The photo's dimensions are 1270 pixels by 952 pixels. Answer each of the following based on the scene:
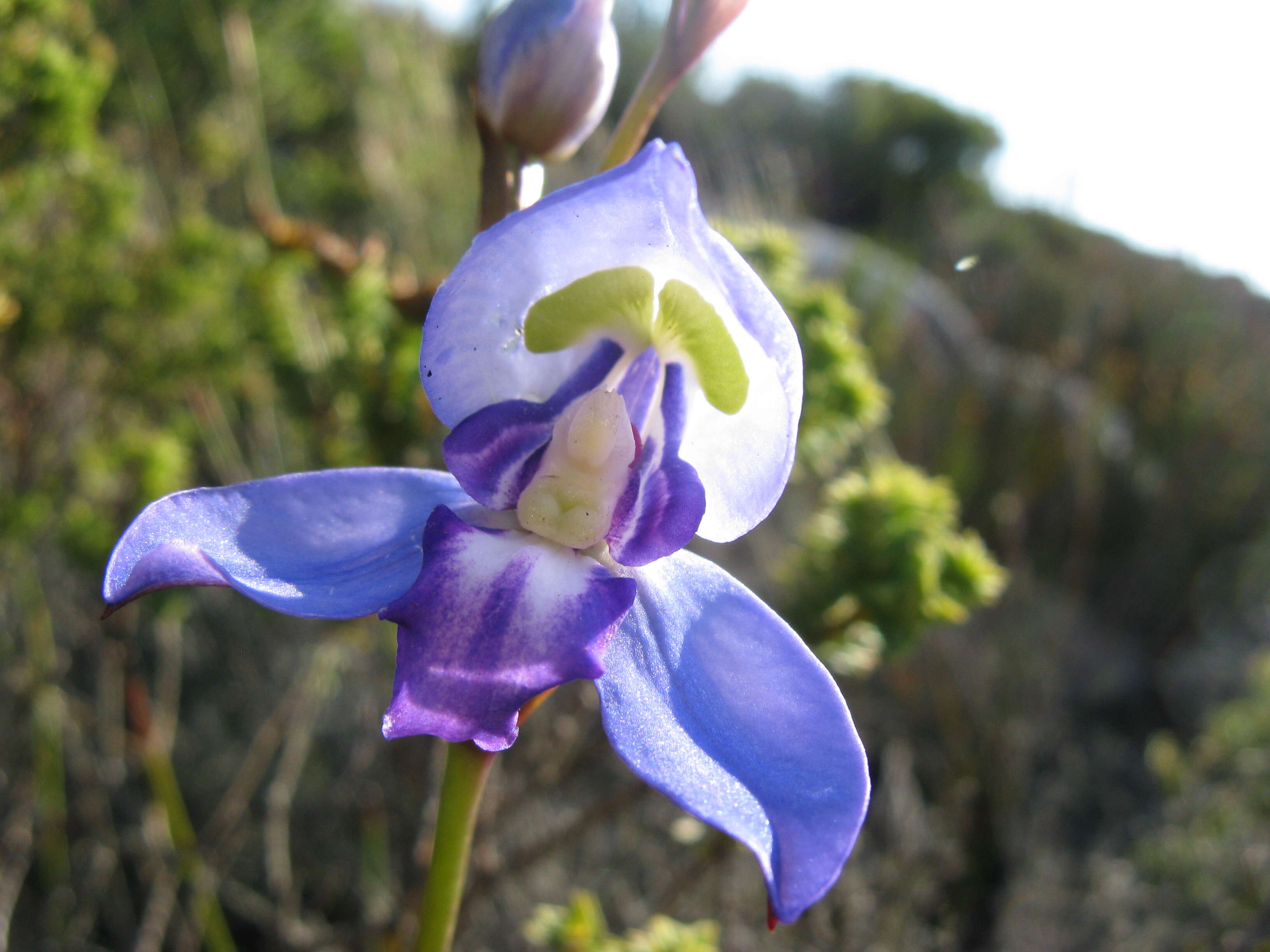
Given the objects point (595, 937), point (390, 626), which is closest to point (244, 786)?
point (390, 626)

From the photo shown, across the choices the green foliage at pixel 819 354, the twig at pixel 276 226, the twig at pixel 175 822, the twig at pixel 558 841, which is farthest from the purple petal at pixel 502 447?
the twig at pixel 175 822

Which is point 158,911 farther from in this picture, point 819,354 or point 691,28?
point 691,28

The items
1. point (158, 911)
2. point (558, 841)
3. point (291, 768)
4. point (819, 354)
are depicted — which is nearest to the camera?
point (819, 354)

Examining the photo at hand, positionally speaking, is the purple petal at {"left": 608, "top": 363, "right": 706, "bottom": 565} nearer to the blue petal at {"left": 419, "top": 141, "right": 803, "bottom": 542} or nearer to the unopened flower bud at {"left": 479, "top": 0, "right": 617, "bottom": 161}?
the blue petal at {"left": 419, "top": 141, "right": 803, "bottom": 542}

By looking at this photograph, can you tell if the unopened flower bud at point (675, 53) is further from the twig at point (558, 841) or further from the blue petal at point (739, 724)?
the twig at point (558, 841)

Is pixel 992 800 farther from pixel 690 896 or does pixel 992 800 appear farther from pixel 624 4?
pixel 624 4

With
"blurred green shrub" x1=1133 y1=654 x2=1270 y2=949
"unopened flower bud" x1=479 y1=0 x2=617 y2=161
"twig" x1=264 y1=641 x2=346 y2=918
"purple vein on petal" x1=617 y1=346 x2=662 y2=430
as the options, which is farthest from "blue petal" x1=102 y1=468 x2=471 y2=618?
"blurred green shrub" x1=1133 y1=654 x2=1270 y2=949
